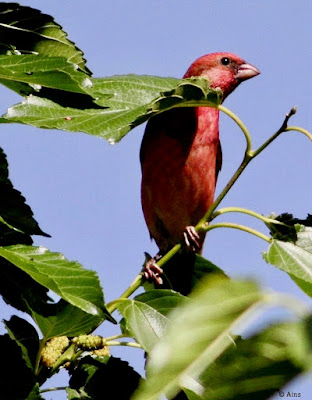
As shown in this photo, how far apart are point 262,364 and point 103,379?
2.15 m

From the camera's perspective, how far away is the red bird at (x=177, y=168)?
5.43 m

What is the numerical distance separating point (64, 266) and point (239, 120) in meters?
0.93

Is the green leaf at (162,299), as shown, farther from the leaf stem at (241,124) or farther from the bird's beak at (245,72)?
the bird's beak at (245,72)

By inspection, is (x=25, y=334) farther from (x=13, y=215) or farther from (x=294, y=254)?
(x=294, y=254)

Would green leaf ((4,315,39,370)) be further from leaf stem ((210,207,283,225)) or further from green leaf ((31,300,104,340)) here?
leaf stem ((210,207,283,225))

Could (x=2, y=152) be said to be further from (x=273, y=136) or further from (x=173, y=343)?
(x=173, y=343)

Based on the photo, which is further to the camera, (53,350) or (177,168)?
(177,168)

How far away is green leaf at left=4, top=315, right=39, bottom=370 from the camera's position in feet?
8.59

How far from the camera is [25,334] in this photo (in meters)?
2.65

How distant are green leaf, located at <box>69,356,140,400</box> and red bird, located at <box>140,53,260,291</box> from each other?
2.61m

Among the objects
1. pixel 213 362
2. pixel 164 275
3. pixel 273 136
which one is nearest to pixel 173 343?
pixel 213 362

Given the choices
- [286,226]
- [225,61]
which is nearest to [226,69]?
[225,61]

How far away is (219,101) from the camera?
9.00ft

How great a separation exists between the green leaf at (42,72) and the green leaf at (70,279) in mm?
546
